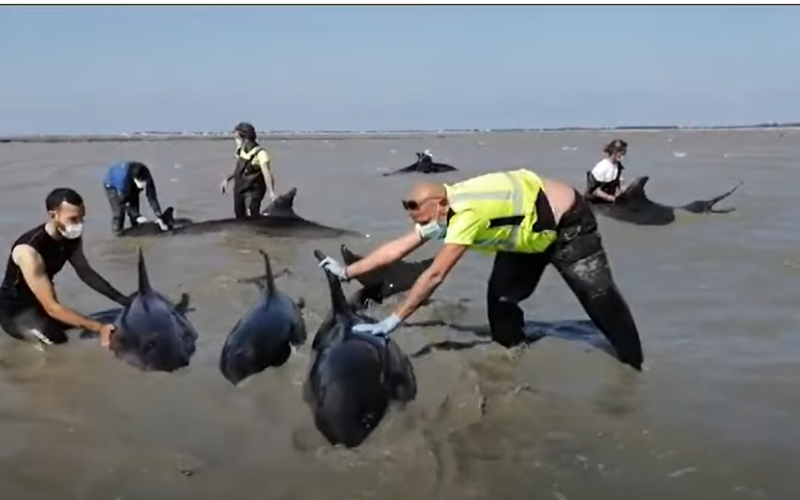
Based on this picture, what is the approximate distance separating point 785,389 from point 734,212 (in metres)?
11.0

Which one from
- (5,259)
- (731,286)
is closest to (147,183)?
(5,259)

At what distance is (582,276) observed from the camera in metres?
7.66

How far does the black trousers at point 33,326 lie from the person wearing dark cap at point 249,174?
6812mm

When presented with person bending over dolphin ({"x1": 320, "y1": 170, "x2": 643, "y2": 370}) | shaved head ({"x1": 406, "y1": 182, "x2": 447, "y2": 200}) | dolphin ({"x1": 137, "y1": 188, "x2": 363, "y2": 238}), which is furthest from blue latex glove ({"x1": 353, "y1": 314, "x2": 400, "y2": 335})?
dolphin ({"x1": 137, "y1": 188, "x2": 363, "y2": 238})

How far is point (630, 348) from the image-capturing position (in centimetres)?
787

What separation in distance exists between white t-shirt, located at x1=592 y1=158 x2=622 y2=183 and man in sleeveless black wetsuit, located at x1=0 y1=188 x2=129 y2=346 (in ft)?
28.4

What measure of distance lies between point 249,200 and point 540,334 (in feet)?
26.4

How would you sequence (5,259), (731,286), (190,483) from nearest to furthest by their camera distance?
(190,483) < (731,286) < (5,259)

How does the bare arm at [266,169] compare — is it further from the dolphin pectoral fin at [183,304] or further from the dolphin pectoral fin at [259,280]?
the dolphin pectoral fin at [183,304]

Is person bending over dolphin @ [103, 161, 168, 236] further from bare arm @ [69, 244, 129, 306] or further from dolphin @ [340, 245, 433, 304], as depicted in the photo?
bare arm @ [69, 244, 129, 306]

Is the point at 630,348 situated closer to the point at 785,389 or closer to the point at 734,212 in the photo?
the point at 785,389

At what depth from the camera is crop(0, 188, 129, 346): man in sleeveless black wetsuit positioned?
810 centimetres

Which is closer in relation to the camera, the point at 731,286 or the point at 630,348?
the point at 630,348

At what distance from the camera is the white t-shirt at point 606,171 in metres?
15.5
